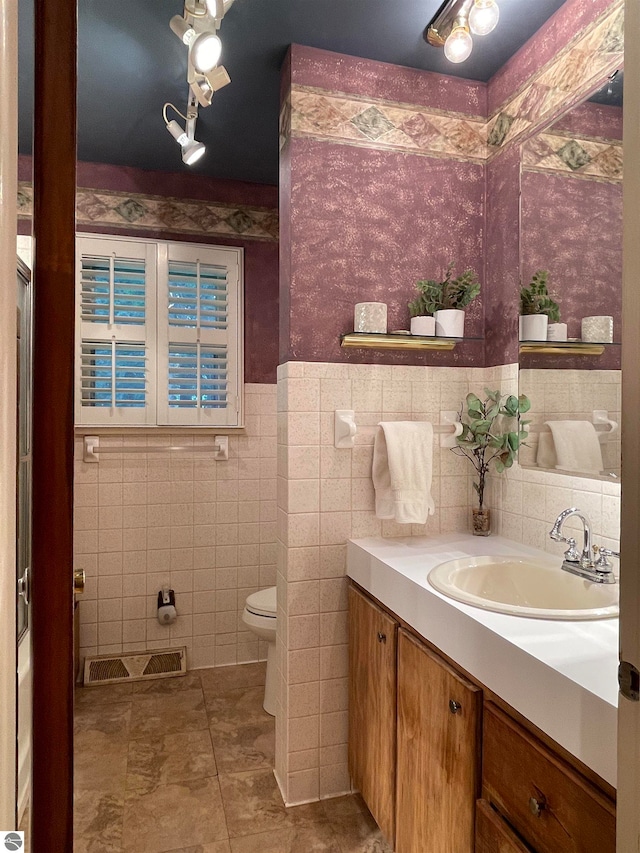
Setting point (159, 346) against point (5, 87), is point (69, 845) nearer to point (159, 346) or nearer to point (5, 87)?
point (5, 87)

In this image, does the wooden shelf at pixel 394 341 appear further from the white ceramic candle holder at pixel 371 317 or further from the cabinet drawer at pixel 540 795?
the cabinet drawer at pixel 540 795

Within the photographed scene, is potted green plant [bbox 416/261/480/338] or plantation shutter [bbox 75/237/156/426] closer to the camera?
potted green plant [bbox 416/261/480/338]

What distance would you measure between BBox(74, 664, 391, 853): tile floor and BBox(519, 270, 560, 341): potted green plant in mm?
1732

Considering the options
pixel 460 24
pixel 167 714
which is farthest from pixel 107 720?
pixel 460 24

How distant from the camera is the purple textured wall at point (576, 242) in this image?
4.94 ft

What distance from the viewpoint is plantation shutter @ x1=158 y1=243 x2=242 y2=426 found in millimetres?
2889

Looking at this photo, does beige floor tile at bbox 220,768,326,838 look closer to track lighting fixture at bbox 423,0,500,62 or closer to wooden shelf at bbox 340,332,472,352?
wooden shelf at bbox 340,332,472,352

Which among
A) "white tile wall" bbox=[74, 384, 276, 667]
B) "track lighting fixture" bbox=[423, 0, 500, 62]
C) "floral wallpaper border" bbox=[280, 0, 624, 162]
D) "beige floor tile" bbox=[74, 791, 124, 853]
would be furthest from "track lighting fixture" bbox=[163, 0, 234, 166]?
"beige floor tile" bbox=[74, 791, 124, 853]

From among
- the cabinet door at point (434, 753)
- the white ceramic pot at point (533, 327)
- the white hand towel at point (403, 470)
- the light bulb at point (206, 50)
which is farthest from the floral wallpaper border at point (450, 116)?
the cabinet door at point (434, 753)

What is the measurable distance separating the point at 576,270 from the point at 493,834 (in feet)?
4.87

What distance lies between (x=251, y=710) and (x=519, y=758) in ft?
5.78

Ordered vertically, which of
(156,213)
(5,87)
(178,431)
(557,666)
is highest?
(156,213)

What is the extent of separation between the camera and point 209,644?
2990 millimetres

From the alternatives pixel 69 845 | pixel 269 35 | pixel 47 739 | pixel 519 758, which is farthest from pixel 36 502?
pixel 269 35
